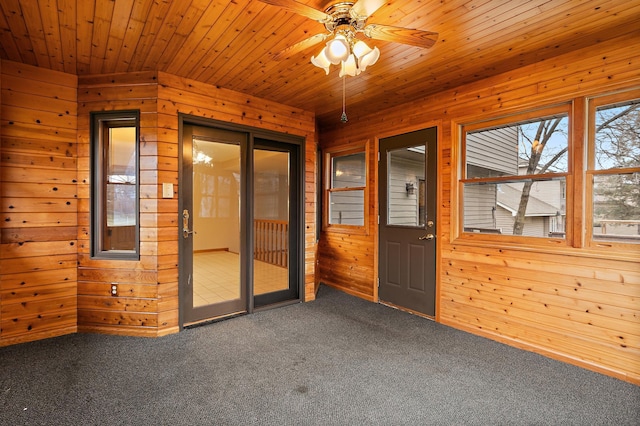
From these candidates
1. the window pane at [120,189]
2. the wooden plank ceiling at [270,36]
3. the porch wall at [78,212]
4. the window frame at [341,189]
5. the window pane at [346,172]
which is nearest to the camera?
the wooden plank ceiling at [270,36]

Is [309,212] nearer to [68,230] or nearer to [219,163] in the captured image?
[219,163]

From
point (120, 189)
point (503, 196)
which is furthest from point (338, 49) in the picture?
point (120, 189)

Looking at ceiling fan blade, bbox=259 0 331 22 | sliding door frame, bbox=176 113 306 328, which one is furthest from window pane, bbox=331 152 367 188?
ceiling fan blade, bbox=259 0 331 22

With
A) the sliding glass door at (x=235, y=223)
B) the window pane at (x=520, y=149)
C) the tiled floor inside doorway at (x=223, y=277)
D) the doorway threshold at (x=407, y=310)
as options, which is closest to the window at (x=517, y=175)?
the window pane at (x=520, y=149)

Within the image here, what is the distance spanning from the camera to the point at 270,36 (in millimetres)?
2414

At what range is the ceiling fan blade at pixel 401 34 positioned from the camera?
1841 millimetres

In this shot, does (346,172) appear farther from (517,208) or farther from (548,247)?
(548,247)

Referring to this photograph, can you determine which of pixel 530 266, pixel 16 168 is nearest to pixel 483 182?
pixel 530 266

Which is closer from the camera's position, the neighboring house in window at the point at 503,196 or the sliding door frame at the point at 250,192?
the neighboring house in window at the point at 503,196

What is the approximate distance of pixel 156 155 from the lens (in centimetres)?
311

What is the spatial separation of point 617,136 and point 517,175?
0.74m

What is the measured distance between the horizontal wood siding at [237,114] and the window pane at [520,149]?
6.50ft

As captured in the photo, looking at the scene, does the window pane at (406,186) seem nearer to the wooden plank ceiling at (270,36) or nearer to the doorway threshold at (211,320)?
the wooden plank ceiling at (270,36)

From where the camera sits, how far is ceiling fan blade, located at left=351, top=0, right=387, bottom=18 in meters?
1.92
